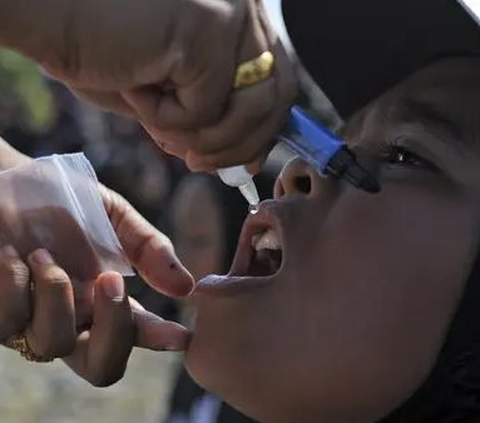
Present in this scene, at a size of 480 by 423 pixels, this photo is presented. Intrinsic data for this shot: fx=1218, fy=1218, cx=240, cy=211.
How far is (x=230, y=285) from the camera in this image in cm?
167

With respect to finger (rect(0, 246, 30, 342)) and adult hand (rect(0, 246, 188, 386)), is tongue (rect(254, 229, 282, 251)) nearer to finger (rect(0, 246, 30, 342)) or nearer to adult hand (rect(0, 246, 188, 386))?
adult hand (rect(0, 246, 188, 386))

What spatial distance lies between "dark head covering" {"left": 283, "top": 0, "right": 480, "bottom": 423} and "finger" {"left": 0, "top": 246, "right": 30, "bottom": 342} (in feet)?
1.62

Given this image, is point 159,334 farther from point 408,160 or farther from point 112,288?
point 408,160

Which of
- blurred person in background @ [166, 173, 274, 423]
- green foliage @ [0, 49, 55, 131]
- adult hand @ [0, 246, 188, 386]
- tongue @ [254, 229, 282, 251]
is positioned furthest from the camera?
green foliage @ [0, 49, 55, 131]

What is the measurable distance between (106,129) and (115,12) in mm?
7830

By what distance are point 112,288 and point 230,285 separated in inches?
6.4

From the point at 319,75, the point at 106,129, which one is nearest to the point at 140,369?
the point at 106,129

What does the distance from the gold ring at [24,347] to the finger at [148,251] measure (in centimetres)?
22

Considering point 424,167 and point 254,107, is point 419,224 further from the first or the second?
point 254,107

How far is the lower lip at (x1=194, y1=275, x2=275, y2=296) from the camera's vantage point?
165 centimetres

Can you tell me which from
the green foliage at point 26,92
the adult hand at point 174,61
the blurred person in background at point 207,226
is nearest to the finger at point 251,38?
the adult hand at point 174,61

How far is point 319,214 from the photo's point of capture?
1.65 m

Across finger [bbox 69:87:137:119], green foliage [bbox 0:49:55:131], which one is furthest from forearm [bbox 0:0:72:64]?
green foliage [bbox 0:49:55:131]

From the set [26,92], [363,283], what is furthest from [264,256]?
[26,92]
